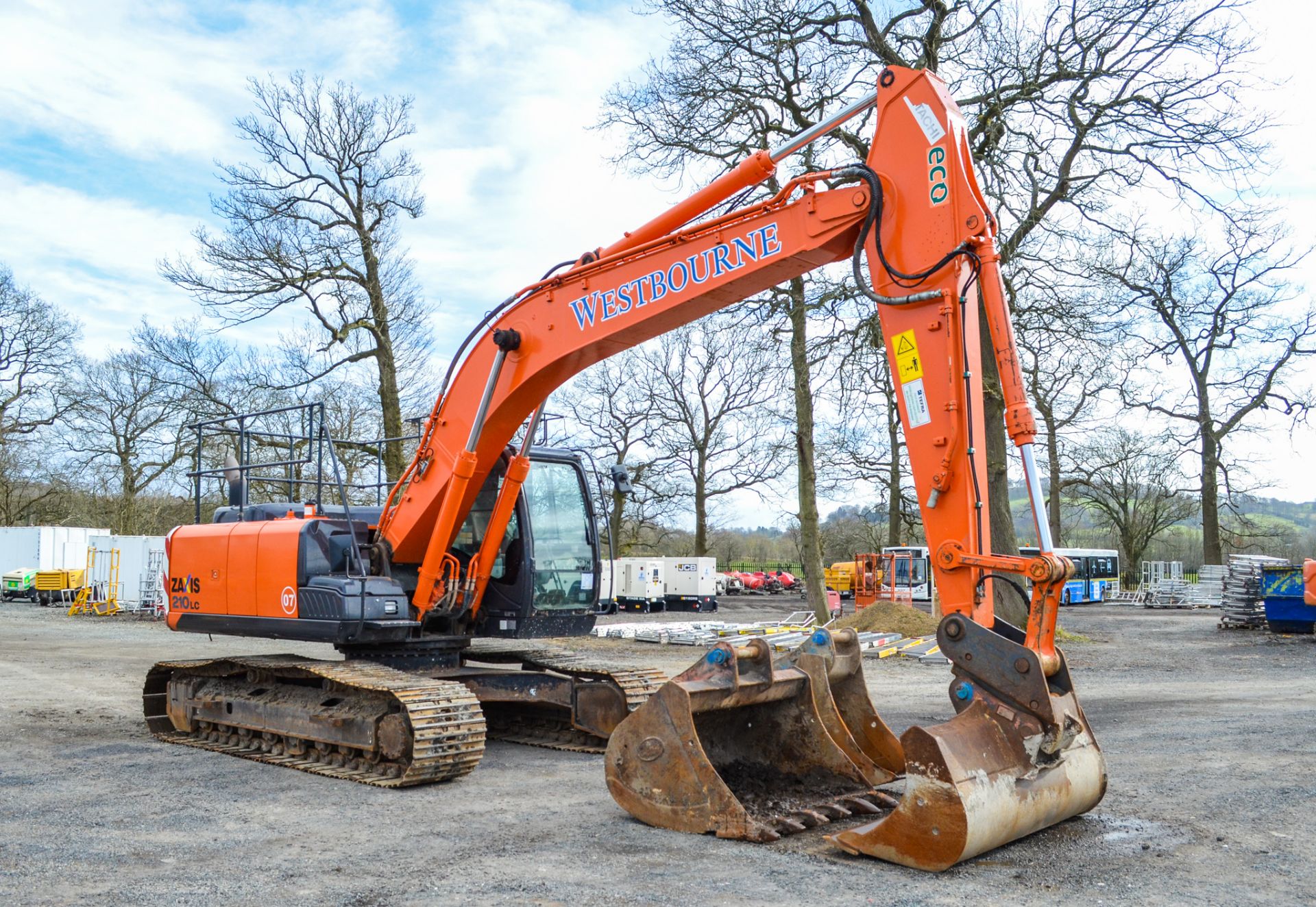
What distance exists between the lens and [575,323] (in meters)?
7.55

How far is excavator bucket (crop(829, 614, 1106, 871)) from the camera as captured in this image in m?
4.82

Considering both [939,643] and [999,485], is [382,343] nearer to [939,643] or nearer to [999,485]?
[999,485]

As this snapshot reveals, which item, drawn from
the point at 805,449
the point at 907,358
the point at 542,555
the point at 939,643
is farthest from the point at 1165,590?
the point at 939,643

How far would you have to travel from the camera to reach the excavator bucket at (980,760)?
15.8 ft

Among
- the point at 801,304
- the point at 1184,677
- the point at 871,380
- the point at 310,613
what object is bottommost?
the point at 1184,677

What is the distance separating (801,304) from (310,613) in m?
14.3

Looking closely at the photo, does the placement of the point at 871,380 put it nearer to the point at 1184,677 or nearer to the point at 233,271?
the point at 1184,677

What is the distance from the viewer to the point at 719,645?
19.9 feet

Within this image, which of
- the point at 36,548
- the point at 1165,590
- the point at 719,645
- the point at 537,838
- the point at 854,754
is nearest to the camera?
the point at 537,838

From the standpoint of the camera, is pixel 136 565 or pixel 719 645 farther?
pixel 136 565

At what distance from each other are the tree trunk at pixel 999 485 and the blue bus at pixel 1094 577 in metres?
22.7

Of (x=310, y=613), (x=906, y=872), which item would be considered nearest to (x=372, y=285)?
(x=310, y=613)

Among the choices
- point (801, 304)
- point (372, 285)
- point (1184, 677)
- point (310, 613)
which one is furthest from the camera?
point (372, 285)

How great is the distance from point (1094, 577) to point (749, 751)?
138 feet
